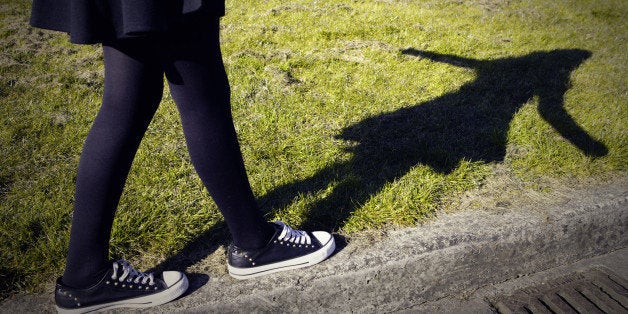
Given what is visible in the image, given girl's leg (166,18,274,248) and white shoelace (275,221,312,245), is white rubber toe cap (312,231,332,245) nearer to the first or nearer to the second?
white shoelace (275,221,312,245)

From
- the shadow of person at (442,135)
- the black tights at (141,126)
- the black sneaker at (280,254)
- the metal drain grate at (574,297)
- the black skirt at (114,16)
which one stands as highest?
the black skirt at (114,16)

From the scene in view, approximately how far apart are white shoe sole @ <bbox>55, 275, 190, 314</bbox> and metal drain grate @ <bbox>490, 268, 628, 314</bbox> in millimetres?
1364

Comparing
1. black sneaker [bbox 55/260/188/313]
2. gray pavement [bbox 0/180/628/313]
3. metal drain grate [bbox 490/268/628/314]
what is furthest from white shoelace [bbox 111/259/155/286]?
metal drain grate [bbox 490/268/628/314]

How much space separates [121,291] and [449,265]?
52.9 inches

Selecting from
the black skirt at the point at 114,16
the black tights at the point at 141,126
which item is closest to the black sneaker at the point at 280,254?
the black tights at the point at 141,126

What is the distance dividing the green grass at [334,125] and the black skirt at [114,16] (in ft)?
3.10

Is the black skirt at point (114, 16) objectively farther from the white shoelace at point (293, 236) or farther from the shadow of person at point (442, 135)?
the shadow of person at point (442, 135)

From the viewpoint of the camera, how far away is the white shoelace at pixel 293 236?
1.57 m

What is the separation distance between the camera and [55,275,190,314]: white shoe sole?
1.37m

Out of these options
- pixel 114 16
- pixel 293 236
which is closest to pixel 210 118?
pixel 114 16

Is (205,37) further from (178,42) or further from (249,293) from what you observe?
(249,293)

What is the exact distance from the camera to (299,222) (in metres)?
1.88

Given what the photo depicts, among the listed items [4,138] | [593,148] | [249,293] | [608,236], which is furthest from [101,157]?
[593,148]

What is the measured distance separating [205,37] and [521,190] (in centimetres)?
182
